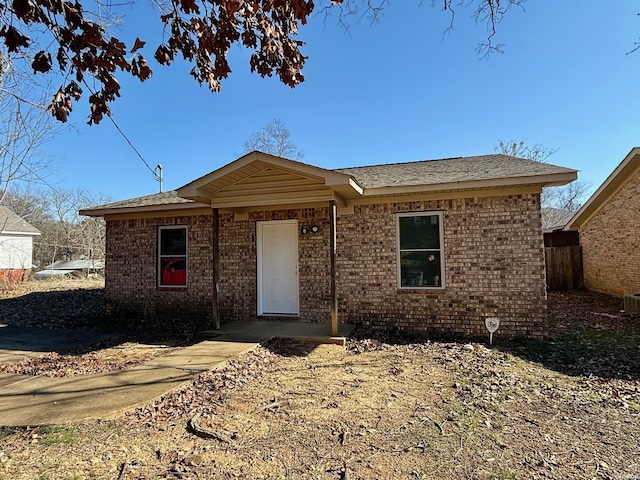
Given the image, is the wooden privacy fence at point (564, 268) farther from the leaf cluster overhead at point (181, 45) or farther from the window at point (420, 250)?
the leaf cluster overhead at point (181, 45)

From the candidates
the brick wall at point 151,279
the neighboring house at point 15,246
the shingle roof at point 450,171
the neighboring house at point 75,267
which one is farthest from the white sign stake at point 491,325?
the neighboring house at point 75,267

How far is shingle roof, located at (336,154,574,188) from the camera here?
22.2ft

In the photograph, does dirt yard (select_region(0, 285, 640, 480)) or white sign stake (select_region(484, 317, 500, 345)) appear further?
white sign stake (select_region(484, 317, 500, 345))

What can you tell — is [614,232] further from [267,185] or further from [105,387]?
[105,387]

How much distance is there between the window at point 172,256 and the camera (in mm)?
9023

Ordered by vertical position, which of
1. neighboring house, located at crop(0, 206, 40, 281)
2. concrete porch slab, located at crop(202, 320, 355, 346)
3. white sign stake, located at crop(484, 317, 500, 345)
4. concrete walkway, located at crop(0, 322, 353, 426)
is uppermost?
neighboring house, located at crop(0, 206, 40, 281)

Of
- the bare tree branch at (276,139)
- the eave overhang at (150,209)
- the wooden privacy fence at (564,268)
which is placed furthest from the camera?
the bare tree branch at (276,139)

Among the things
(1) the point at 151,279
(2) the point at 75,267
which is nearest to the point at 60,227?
(2) the point at 75,267

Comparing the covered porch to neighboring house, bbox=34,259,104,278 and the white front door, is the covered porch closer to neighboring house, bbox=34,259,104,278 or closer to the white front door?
the white front door

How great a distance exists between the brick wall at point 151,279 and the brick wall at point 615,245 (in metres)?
12.4

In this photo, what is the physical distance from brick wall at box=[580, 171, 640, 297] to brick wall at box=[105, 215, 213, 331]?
1244cm

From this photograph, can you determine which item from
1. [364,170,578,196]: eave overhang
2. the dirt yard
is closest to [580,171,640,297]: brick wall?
[364,170,578,196]: eave overhang

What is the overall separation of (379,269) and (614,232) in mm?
10009

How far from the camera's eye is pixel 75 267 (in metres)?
23.4
